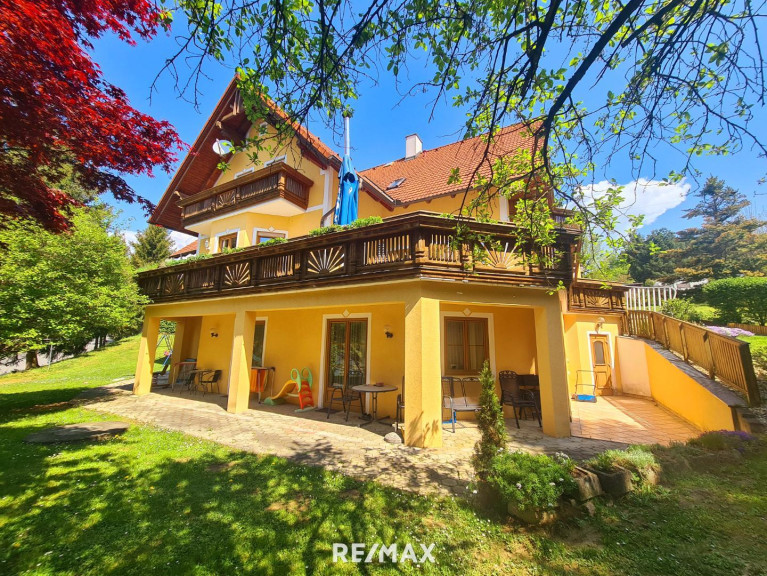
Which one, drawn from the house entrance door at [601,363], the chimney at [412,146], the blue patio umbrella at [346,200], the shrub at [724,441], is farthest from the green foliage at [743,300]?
the blue patio umbrella at [346,200]

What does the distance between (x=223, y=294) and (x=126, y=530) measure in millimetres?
6926

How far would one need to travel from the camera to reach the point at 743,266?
2752cm

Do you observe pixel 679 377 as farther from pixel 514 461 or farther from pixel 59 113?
pixel 59 113

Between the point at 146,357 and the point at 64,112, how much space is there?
30.7 feet

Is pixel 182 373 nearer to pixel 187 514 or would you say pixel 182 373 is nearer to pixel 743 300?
pixel 187 514

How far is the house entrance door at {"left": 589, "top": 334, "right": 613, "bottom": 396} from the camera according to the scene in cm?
1183

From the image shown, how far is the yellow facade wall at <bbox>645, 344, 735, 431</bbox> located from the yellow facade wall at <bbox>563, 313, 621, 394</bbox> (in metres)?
1.36

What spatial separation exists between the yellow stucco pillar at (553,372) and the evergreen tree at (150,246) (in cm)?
3326

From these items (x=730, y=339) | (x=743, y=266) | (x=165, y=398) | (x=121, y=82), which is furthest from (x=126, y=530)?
(x=743, y=266)

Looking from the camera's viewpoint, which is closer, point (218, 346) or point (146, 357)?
point (146, 357)

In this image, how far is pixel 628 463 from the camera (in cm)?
412

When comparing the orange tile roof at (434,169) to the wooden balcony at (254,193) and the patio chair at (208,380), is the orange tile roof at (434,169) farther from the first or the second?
the patio chair at (208,380)

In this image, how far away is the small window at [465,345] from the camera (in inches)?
341

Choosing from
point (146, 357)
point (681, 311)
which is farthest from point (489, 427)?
point (681, 311)
